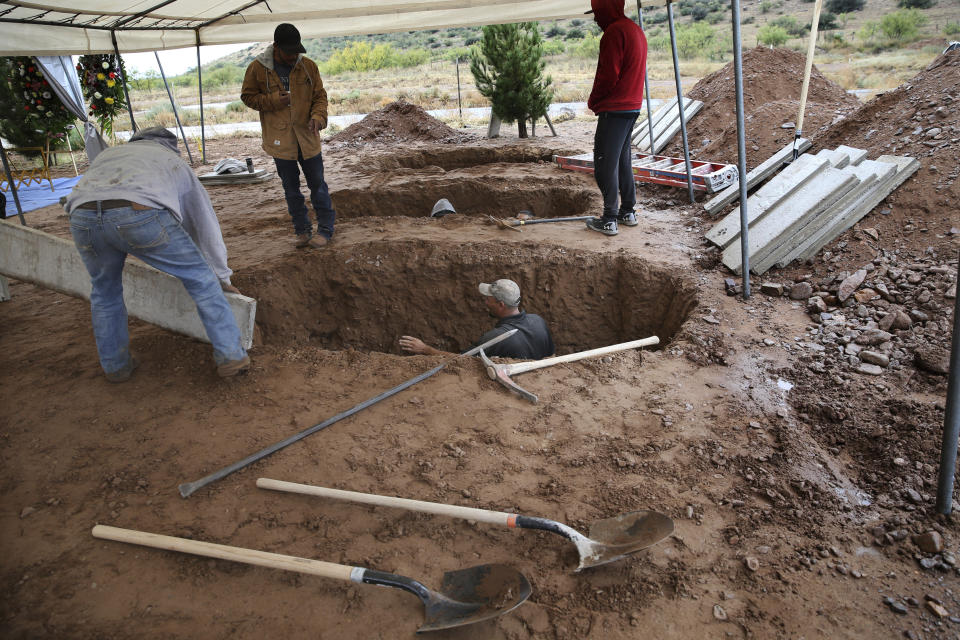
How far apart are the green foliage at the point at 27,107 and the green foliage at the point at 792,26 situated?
1327 inches

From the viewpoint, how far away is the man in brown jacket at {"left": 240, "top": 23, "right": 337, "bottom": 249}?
14.6 feet

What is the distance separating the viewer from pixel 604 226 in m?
5.47

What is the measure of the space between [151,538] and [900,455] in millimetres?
3248

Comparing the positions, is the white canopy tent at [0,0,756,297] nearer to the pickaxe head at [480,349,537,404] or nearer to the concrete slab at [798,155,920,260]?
the concrete slab at [798,155,920,260]

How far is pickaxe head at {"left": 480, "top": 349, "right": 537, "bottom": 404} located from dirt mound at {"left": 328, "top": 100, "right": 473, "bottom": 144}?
32.0 ft

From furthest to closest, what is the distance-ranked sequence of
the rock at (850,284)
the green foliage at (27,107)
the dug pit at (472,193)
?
the green foliage at (27,107) < the dug pit at (472,193) < the rock at (850,284)

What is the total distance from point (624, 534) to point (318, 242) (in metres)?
4.16

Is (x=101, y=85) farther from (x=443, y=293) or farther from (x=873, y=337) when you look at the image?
(x=873, y=337)

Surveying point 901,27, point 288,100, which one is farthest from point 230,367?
point 901,27

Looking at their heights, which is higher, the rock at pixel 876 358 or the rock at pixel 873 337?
the rock at pixel 873 337

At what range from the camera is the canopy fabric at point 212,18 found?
536 centimetres

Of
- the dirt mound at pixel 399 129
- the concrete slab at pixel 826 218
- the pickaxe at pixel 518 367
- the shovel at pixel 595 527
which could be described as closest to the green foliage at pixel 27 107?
the dirt mound at pixel 399 129

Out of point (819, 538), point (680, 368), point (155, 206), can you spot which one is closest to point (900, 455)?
point (819, 538)

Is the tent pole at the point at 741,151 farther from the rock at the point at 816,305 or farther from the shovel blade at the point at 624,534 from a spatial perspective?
the shovel blade at the point at 624,534
